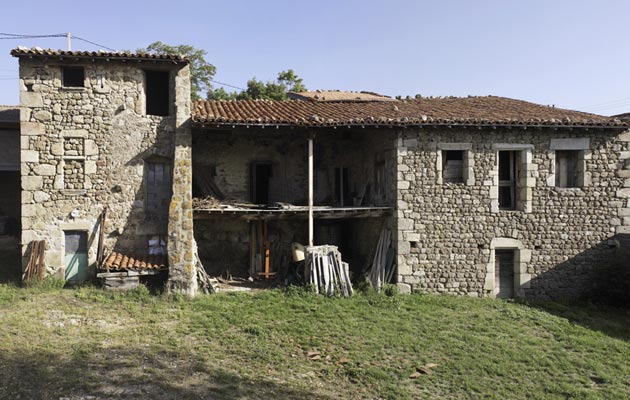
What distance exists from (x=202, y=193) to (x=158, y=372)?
6.65 m

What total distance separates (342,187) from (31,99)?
9259 millimetres

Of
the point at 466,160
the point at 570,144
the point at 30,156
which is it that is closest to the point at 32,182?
the point at 30,156

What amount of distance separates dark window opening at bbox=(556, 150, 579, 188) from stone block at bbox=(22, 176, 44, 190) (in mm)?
14152

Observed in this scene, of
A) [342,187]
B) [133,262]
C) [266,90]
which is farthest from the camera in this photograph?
[266,90]

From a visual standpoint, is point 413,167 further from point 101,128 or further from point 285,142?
point 101,128

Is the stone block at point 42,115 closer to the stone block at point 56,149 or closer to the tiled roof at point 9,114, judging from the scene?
the stone block at point 56,149

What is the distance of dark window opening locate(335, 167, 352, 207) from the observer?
14.3 meters

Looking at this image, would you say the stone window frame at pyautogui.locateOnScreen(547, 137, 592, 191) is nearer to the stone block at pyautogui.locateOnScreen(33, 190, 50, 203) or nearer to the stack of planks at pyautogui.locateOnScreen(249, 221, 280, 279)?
the stack of planks at pyautogui.locateOnScreen(249, 221, 280, 279)

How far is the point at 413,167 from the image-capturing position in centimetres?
1164

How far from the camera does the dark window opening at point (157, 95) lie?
11781mm

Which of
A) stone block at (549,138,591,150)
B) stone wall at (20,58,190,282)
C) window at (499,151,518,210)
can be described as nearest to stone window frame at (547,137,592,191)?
stone block at (549,138,591,150)

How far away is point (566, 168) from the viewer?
40.1 ft

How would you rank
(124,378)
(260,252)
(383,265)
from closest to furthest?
(124,378) < (383,265) < (260,252)

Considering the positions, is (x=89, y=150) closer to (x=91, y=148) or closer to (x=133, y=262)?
(x=91, y=148)
